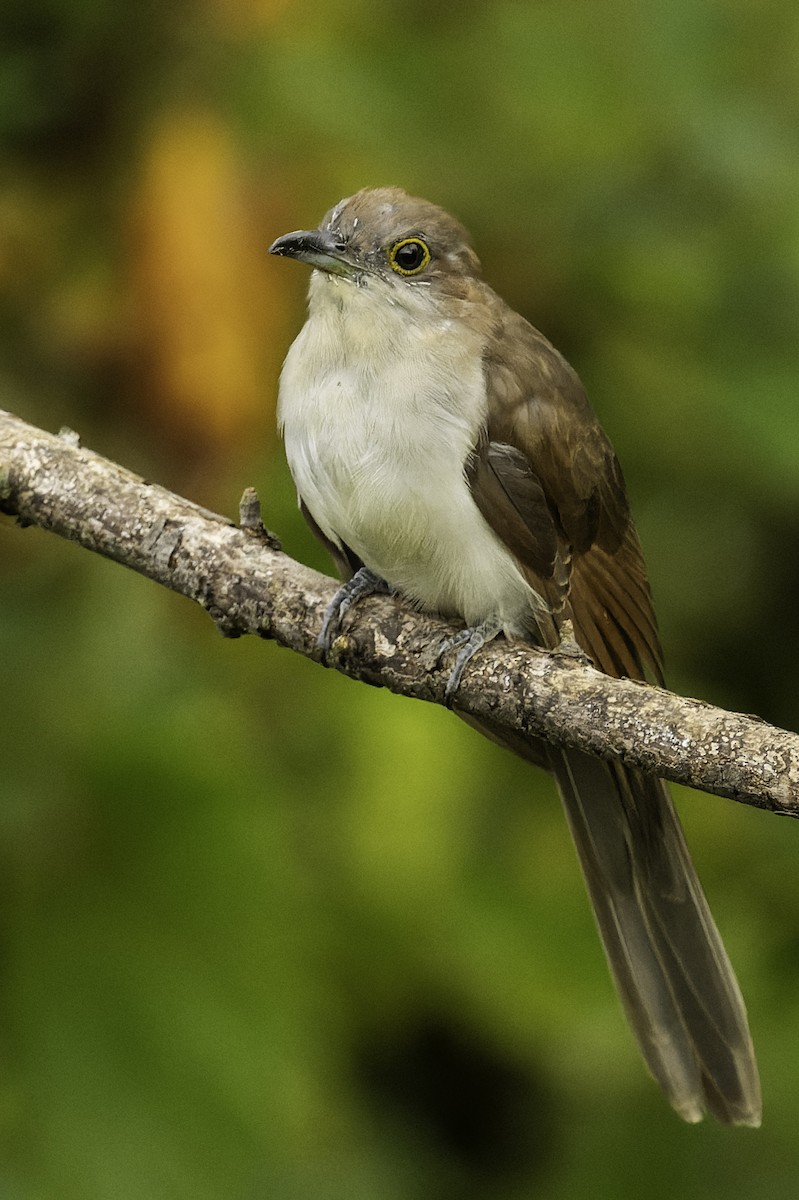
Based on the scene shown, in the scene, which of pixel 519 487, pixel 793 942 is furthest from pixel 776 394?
pixel 793 942

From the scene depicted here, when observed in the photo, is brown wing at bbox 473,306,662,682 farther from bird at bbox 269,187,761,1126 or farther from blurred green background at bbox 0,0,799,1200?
blurred green background at bbox 0,0,799,1200

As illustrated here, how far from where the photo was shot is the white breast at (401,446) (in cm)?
312

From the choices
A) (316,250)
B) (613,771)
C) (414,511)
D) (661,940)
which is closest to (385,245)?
(316,250)

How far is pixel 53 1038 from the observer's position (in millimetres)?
3064

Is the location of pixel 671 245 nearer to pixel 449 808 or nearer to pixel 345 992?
pixel 449 808

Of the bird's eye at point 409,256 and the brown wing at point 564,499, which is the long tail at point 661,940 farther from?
the bird's eye at point 409,256

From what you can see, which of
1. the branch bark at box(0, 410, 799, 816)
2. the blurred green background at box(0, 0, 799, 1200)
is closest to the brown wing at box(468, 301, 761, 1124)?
the blurred green background at box(0, 0, 799, 1200)

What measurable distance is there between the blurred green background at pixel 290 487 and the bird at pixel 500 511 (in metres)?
0.21

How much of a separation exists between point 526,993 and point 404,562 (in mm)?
1091

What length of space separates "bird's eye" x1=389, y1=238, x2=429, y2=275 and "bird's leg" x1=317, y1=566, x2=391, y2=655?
2.29 ft

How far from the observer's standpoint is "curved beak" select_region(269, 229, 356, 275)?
3.27m

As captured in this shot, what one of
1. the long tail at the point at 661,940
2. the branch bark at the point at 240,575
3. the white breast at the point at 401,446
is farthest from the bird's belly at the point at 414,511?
the long tail at the point at 661,940

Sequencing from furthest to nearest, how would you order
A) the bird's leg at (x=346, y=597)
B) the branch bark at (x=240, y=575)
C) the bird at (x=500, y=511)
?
the bird at (x=500, y=511), the bird's leg at (x=346, y=597), the branch bark at (x=240, y=575)

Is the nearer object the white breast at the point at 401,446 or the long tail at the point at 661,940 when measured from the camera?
the white breast at the point at 401,446
